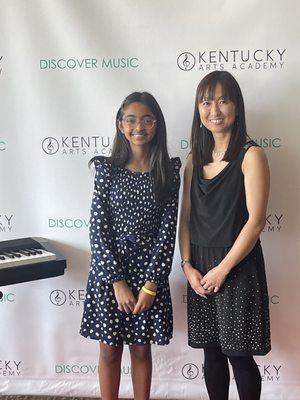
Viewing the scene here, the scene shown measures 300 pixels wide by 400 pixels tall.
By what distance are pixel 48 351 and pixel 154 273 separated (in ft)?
2.69

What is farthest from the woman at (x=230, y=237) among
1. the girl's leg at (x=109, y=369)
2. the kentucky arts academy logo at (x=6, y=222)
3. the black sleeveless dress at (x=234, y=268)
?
the kentucky arts academy logo at (x=6, y=222)

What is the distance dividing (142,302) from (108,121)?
0.77 metres

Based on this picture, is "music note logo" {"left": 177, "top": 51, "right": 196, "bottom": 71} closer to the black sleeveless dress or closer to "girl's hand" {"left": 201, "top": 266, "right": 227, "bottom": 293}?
the black sleeveless dress

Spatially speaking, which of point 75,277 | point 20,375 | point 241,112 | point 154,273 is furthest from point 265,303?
point 20,375

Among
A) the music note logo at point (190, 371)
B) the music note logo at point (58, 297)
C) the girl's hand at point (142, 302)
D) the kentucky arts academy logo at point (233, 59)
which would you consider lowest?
the music note logo at point (190, 371)

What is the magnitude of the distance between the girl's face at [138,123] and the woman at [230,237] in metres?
0.18

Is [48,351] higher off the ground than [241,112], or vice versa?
[241,112]

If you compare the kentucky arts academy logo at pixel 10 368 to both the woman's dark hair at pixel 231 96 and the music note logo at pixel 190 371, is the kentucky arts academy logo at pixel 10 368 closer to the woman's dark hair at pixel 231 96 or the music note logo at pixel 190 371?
the music note logo at pixel 190 371

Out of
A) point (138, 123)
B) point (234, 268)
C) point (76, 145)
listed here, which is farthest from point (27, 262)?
point (234, 268)

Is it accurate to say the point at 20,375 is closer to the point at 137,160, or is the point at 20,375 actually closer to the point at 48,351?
the point at 48,351

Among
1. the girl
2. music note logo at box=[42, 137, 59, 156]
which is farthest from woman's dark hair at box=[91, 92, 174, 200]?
music note logo at box=[42, 137, 59, 156]

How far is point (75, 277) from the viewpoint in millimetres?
2051

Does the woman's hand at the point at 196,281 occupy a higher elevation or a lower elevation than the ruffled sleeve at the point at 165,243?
lower

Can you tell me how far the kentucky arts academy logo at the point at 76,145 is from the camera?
1.94m
